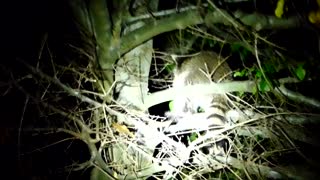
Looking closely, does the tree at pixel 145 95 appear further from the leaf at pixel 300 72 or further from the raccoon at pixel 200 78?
the raccoon at pixel 200 78

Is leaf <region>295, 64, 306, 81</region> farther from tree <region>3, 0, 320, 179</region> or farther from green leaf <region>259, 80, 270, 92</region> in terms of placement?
green leaf <region>259, 80, 270, 92</region>

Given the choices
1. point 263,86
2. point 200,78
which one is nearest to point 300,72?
point 263,86

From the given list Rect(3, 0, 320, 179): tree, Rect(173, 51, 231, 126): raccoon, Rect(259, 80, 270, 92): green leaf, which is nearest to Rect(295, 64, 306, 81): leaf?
Rect(3, 0, 320, 179): tree

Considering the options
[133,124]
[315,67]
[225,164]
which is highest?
[315,67]

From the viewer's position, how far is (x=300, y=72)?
379 cm

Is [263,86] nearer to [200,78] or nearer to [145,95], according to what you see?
[145,95]

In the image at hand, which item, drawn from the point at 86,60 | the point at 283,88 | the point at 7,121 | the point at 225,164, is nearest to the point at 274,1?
the point at 283,88

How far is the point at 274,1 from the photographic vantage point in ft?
13.3

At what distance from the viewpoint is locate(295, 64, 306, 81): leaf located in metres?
3.77

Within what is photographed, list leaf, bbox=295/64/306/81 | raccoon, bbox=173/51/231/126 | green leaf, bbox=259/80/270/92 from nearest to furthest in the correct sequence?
leaf, bbox=295/64/306/81 → green leaf, bbox=259/80/270/92 → raccoon, bbox=173/51/231/126

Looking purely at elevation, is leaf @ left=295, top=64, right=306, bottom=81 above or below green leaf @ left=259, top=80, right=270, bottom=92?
above

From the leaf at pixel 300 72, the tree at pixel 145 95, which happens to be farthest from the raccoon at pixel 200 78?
the leaf at pixel 300 72

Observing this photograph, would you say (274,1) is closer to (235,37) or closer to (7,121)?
(235,37)

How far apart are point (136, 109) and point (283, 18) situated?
1.87 meters
